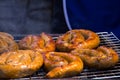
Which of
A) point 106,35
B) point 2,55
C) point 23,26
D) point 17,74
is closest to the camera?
point 17,74

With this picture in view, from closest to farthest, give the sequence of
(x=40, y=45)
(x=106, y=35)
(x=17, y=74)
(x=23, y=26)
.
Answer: (x=17, y=74), (x=40, y=45), (x=106, y=35), (x=23, y=26)

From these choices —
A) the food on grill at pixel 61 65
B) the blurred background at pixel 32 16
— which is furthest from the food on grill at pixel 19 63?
the blurred background at pixel 32 16

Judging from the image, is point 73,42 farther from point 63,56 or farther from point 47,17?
point 47,17

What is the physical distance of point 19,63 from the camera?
1.64 meters

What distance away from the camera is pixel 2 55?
1728 mm

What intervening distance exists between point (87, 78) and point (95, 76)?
0.25 ft

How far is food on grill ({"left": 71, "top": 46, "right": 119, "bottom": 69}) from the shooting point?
5.79ft

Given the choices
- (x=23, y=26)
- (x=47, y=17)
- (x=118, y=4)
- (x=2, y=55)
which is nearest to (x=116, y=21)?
(x=118, y=4)

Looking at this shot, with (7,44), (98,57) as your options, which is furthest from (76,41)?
(7,44)

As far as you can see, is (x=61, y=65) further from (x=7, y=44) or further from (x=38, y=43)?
(x=7, y=44)

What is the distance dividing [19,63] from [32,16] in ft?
4.12

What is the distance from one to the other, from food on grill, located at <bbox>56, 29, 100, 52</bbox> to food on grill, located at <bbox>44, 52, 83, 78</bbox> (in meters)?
0.15

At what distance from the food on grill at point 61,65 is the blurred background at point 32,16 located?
104 cm

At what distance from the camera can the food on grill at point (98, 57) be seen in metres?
1.76
